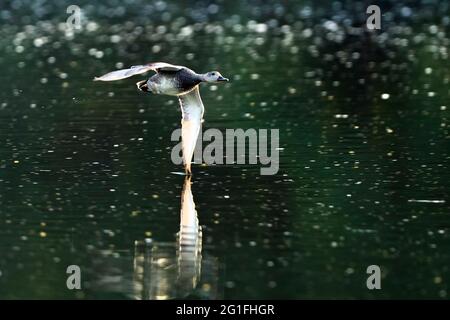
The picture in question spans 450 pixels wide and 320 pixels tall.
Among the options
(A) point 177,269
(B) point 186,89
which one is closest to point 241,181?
(B) point 186,89

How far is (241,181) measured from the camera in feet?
62.2

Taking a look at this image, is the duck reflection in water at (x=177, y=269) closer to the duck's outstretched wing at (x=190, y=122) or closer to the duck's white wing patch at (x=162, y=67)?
the duck's white wing patch at (x=162, y=67)

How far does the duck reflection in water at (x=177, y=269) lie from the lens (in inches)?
549

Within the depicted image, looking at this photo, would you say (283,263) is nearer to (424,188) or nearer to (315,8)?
(424,188)

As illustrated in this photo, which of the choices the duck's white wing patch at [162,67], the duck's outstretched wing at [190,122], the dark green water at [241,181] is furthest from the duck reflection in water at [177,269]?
the duck's outstretched wing at [190,122]

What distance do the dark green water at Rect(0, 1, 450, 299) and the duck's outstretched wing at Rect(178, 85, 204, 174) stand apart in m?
0.44

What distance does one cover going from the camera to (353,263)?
14562mm

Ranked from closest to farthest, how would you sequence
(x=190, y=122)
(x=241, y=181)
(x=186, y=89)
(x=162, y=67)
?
(x=162, y=67) < (x=241, y=181) < (x=186, y=89) < (x=190, y=122)

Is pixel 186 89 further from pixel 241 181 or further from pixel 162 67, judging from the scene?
pixel 241 181

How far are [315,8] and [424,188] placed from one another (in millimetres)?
33260

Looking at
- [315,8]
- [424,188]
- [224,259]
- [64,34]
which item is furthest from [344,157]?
[315,8]

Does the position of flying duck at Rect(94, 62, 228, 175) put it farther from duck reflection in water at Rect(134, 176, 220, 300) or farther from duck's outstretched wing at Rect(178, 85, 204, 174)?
duck reflection in water at Rect(134, 176, 220, 300)

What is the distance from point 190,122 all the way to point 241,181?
120 centimetres

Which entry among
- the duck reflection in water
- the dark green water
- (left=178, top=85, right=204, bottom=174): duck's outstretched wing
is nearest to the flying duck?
(left=178, top=85, right=204, bottom=174): duck's outstretched wing
